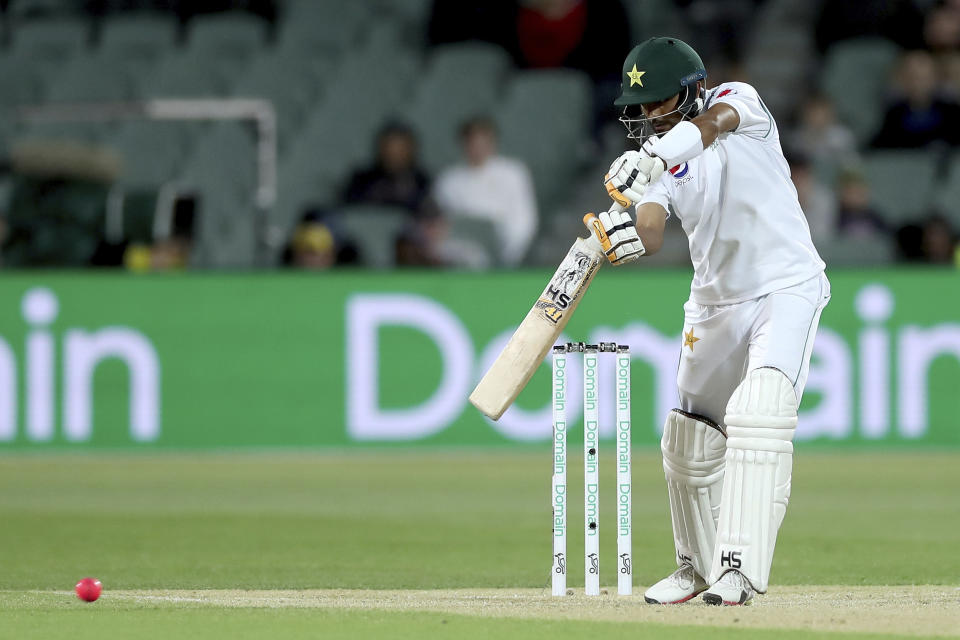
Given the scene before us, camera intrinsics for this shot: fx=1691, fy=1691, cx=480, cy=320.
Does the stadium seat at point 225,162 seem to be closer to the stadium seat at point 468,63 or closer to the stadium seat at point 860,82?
the stadium seat at point 468,63

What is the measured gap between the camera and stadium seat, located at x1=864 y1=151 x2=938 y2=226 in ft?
44.9

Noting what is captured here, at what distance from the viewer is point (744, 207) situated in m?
5.68

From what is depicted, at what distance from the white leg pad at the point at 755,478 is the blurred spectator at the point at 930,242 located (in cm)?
735

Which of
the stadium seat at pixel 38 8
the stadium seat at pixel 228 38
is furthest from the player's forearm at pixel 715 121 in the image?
the stadium seat at pixel 38 8

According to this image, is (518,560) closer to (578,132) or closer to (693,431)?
(693,431)

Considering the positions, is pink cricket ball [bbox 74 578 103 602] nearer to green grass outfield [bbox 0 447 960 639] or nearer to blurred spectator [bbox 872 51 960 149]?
green grass outfield [bbox 0 447 960 639]

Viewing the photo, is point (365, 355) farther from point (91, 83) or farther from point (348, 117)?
point (91, 83)

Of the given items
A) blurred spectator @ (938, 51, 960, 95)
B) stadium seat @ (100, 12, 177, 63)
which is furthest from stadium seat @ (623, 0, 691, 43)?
stadium seat @ (100, 12, 177, 63)

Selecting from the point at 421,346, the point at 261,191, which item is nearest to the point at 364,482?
the point at 421,346

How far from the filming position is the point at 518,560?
7.52 meters

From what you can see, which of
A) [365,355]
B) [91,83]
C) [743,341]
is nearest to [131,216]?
[365,355]

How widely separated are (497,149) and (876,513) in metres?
6.04

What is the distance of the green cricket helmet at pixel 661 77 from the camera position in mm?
5598

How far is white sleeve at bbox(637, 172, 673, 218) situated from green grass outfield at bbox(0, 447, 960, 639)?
4.46ft
